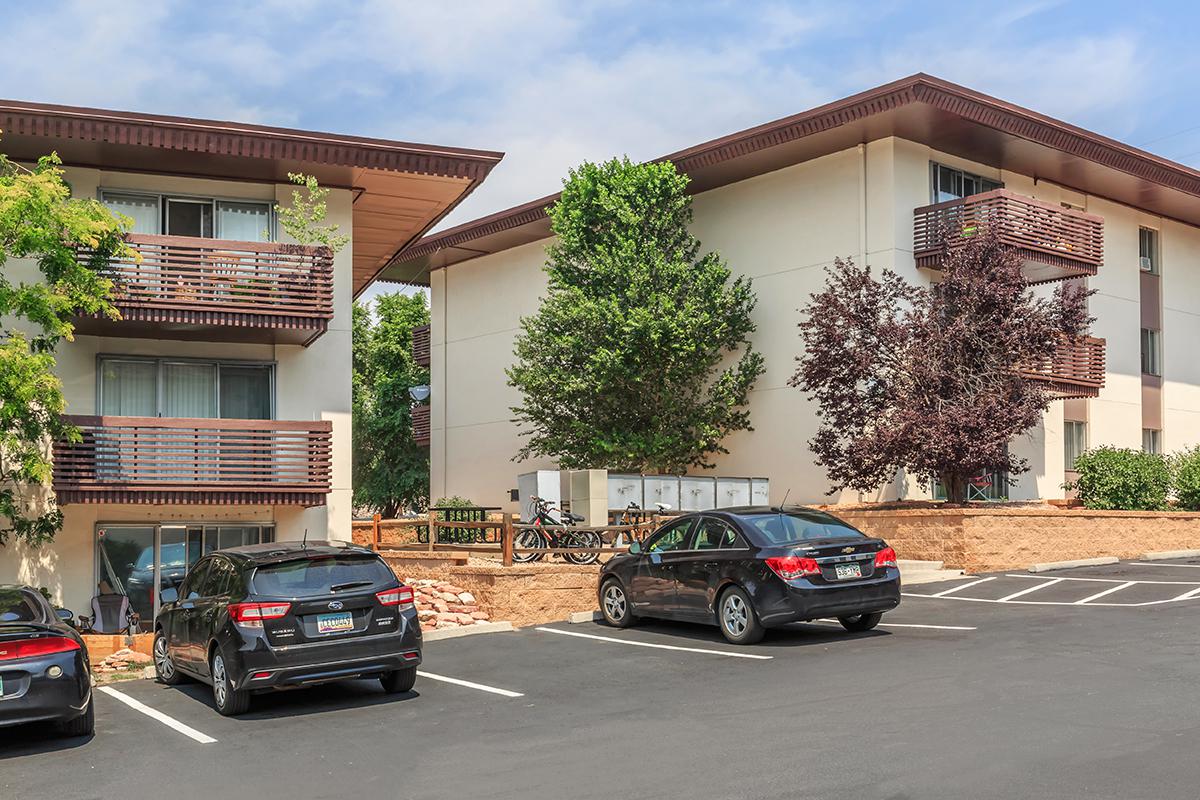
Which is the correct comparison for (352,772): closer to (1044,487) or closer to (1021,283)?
(1021,283)

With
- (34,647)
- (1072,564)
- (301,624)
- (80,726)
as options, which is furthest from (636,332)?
(34,647)

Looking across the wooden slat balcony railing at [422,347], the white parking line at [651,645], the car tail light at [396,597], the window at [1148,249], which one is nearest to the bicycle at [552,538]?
the white parking line at [651,645]

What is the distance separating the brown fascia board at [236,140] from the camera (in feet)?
63.2

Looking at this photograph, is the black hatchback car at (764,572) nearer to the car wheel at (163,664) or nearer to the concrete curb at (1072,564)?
the car wheel at (163,664)

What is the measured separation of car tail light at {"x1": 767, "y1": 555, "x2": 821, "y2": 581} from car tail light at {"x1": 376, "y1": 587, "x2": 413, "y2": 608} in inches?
164

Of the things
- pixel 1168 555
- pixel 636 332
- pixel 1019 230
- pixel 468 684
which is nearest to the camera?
pixel 468 684

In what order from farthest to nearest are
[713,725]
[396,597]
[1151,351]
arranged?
[1151,351] → [396,597] → [713,725]

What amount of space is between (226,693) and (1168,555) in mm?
19838

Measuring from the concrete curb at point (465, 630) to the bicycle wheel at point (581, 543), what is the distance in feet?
8.46

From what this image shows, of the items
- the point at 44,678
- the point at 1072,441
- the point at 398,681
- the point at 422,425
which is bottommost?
the point at 398,681

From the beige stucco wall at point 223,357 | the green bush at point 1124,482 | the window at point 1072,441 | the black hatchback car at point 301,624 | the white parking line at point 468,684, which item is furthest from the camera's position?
the window at point 1072,441

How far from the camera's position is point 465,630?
17.0 meters

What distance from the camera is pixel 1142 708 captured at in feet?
30.8

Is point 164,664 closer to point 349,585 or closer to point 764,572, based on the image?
point 349,585
